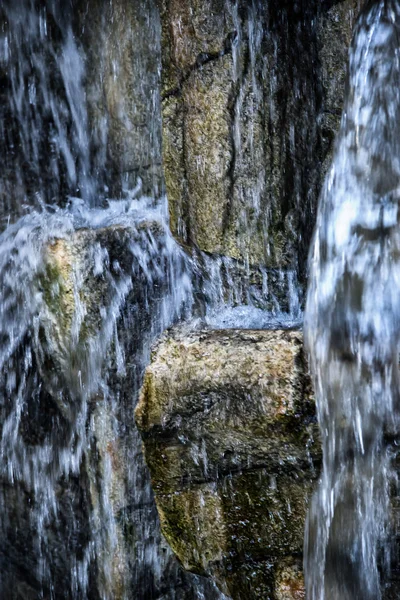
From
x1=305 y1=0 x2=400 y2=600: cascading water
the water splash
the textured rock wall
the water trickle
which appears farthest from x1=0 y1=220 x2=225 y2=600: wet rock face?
x1=305 y1=0 x2=400 y2=600: cascading water

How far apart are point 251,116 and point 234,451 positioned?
927 mm

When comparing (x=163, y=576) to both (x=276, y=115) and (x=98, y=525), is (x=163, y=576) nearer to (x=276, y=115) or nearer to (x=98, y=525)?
(x=98, y=525)

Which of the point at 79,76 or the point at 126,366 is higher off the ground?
the point at 79,76

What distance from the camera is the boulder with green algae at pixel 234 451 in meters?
2.02

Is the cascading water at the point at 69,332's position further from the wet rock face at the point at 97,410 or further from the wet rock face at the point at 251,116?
the wet rock face at the point at 251,116

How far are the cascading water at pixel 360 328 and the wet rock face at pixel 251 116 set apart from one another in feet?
0.80

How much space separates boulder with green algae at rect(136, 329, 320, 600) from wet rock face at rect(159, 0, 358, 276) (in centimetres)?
35

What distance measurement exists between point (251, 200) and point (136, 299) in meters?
0.59

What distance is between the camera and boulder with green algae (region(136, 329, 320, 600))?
6.64 feet

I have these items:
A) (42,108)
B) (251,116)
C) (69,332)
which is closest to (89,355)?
(69,332)

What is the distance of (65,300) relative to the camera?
262cm

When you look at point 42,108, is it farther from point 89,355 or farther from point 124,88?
point 89,355

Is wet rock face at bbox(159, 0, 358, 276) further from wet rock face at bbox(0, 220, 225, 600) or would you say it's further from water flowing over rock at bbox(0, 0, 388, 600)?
wet rock face at bbox(0, 220, 225, 600)

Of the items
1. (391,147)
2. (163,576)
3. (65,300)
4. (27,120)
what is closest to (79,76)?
(27,120)
